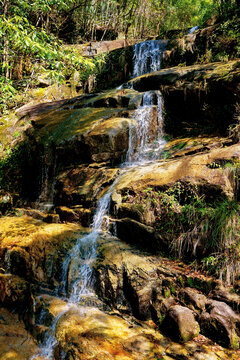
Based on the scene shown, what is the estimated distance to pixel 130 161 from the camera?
Answer: 696cm

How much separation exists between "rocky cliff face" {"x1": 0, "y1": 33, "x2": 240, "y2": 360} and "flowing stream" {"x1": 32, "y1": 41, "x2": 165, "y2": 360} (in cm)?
3

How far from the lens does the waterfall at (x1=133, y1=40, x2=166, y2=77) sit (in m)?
11.7

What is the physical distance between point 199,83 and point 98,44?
42.4 feet

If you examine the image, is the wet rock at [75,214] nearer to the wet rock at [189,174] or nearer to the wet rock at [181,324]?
the wet rock at [189,174]

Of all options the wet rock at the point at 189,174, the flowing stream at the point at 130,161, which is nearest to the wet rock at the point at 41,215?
the flowing stream at the point at 130,161

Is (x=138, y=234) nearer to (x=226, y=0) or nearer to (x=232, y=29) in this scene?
(x=232, y=29)

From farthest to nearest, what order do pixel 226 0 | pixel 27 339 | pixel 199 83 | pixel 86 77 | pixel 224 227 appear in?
pixel 86 77 < pixel 226 0 < pixel 199 83 < pixel 224 227 < pixel 27 339

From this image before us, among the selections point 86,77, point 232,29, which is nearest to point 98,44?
point 86,77

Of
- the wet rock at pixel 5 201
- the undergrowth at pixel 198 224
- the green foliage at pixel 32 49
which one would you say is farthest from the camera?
the wet rock at pixel 5 201

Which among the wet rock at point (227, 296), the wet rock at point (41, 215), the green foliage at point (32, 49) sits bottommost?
the wet rock at point (227, 296)

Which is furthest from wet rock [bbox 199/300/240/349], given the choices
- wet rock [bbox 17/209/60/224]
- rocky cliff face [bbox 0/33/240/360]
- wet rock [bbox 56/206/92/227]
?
wet rock [bbox 17/209/60/224]

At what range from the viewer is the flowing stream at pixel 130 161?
384cm

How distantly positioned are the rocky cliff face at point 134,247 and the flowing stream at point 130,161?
0.03 m

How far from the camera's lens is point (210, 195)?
4.21 m
